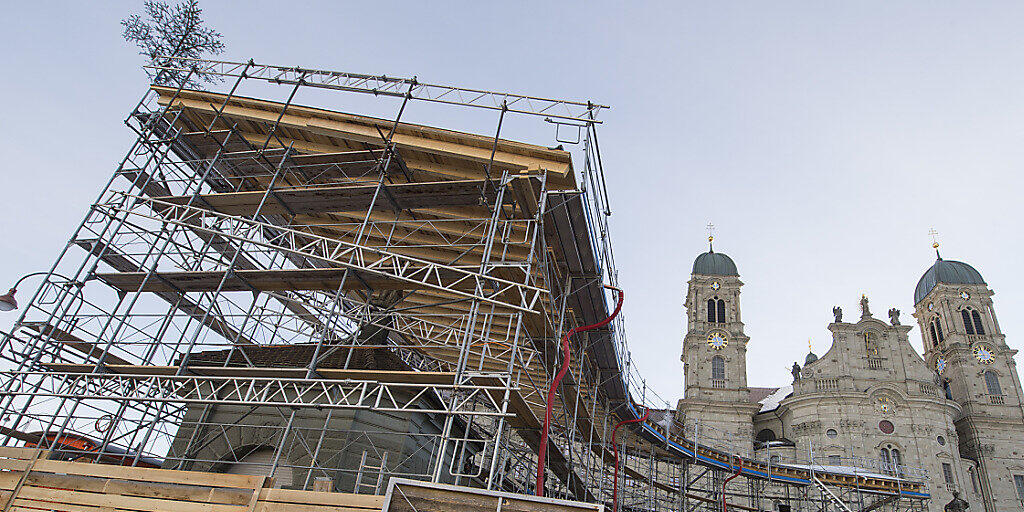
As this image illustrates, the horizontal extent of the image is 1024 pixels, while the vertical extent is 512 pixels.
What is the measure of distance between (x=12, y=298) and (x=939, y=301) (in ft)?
215

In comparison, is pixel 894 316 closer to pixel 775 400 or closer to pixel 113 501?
pixel 775 400

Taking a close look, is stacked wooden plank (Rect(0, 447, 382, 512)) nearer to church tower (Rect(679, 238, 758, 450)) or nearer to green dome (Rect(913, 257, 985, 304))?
church tower (Rect(679, 238, 758, 450))

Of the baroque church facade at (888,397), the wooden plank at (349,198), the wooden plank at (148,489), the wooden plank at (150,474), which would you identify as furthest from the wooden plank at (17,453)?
the baroque church facade at (888,397)

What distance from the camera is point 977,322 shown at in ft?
177

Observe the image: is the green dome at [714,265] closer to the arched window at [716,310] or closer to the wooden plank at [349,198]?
the arched window at [716,310]

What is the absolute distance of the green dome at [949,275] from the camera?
185ft

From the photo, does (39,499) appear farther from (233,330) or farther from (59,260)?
(233,330)

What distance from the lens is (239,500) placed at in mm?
9789

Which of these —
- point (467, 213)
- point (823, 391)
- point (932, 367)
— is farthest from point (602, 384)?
point (932, 367)

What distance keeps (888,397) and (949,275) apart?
66.0ft

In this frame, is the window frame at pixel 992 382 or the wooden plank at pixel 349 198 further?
the window frame at pixel 992 382

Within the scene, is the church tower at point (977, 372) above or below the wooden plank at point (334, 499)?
above

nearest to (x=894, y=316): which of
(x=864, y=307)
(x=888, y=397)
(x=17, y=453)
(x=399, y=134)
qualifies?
(x=864, y=307)

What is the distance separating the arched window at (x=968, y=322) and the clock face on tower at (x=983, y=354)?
2132 mm
